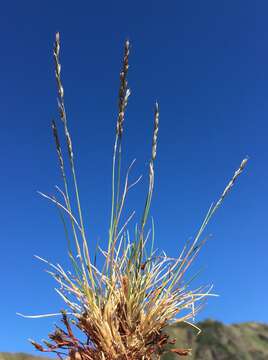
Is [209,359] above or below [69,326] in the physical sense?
above

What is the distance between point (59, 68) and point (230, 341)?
127m

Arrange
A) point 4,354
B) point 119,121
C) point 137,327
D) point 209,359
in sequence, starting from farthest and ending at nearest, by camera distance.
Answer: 1. point 209,359
2. point 4,354
3. point 137,327
4. point 119,121

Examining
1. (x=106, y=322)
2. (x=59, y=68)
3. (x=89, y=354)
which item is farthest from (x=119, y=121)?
(x=89, y=354)

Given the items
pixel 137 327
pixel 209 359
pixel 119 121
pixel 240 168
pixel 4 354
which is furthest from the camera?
pixel 209 359

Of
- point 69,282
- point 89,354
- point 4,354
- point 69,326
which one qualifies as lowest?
point 89,354

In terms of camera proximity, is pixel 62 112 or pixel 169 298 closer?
pixel 62 112

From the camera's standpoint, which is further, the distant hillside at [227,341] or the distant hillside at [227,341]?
the distant hillside at [227,341]

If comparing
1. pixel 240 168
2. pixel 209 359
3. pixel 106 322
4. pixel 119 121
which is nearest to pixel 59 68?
pixel 119 121

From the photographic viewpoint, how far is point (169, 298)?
332cm

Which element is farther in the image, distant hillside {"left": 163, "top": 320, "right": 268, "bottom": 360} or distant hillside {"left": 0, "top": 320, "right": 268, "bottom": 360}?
distant hillside {"left": 163, "top": 320, "right": 268, "bottom": 360}

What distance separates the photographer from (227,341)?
119 m

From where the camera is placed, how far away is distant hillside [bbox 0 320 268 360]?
116 m

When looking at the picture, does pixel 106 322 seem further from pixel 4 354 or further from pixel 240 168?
pixel 4 354

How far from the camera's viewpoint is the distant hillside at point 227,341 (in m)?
116
